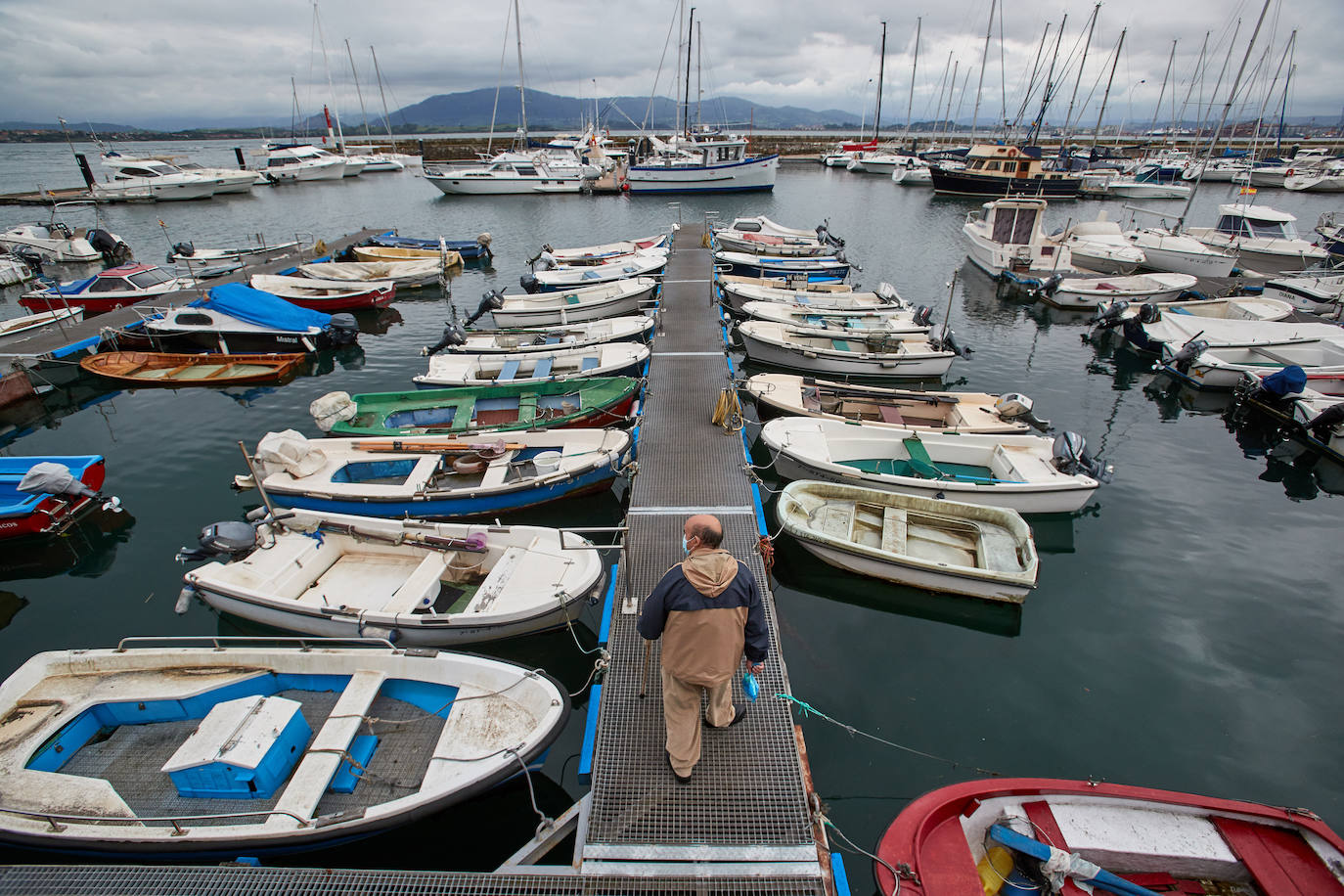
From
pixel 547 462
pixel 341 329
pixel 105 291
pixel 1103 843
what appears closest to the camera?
pixel 1103 843

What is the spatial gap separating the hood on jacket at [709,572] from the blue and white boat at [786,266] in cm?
2222

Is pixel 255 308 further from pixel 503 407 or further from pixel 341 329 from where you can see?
pixel 503 407

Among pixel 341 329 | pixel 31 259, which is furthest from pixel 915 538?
pixel 31 259

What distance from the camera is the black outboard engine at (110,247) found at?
29672mm

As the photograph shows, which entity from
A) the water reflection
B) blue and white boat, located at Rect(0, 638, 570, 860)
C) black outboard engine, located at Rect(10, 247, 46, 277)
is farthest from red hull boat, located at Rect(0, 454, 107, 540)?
black outboard engine, located at Rect(10, 247, 46, 277)

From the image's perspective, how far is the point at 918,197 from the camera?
54.7 meters

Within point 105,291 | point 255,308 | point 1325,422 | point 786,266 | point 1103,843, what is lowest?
point 1103,843

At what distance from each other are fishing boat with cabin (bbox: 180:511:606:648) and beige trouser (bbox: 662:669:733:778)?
2730 millimetres

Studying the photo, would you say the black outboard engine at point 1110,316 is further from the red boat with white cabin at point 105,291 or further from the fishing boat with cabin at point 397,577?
the red boat with white cabin at point 105,291

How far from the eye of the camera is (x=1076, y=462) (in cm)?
1045

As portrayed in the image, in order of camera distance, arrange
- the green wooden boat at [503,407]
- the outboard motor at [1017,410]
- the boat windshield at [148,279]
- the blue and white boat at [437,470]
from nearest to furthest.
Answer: the blue and white boat at [437,470] → the outboard motor at [1017,410] → the green wooden boat at [503,407] → the boat windshield at [148,279]

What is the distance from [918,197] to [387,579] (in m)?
60.0

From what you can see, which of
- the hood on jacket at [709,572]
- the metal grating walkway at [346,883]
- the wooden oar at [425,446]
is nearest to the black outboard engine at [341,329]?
the wooden oar at [425,446]

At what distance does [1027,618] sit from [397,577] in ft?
32.7
